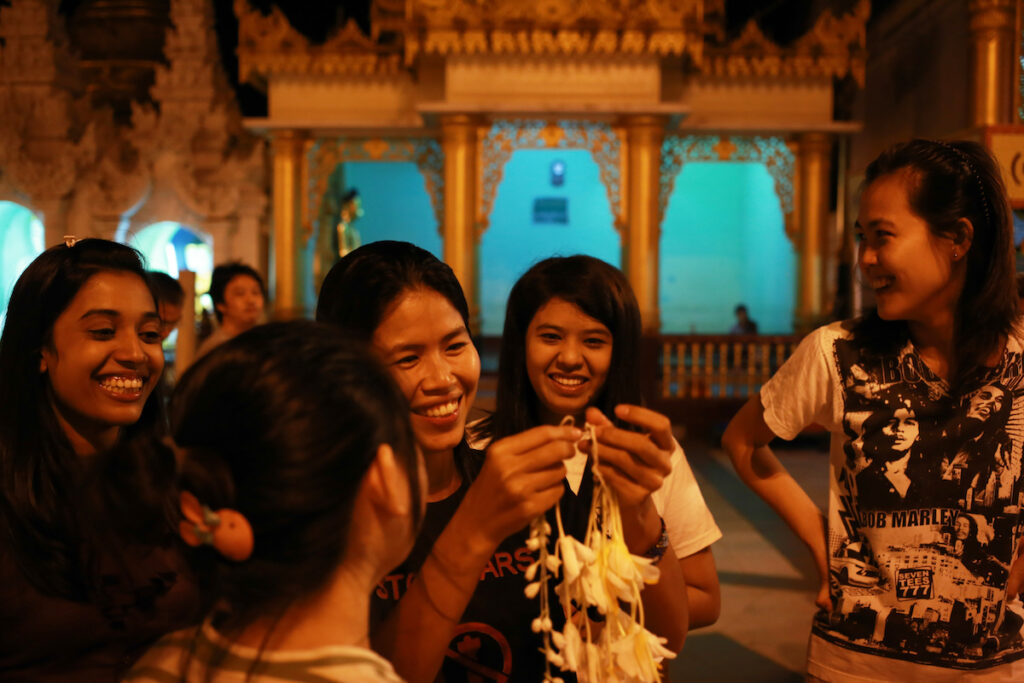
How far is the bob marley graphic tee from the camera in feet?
5.31

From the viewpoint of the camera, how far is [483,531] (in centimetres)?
112

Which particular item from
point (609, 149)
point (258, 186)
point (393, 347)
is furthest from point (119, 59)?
point (393, 347)

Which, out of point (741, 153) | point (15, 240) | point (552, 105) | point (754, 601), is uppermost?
point (552, 105)

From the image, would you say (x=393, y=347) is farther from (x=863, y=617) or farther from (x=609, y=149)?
(x=609, y=149)

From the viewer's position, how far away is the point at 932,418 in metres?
1.66

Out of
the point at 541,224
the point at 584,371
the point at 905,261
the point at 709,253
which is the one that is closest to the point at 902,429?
the point at 905,261

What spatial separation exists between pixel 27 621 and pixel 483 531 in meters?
0.92

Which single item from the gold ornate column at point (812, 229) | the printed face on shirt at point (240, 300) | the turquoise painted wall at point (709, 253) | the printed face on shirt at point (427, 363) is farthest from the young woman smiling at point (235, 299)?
the turquoise painted wall at point (709, 253)

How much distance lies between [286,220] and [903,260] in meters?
8.33

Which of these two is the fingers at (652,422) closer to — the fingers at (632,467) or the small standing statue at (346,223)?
the fingers at (632,467)

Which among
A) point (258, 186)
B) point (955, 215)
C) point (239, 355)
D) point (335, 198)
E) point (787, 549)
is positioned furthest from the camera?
point (335, 198)

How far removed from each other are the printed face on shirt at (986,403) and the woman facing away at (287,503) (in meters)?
1.28

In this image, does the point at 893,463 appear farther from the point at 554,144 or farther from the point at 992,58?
the point at 554,144

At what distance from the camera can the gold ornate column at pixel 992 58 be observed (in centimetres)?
522
